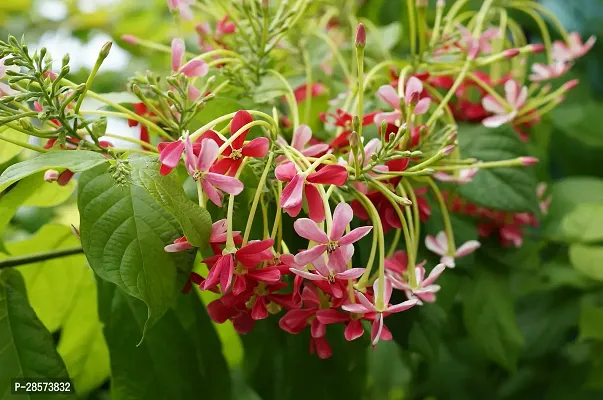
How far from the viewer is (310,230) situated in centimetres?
37

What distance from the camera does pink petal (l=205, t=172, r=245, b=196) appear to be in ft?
1.21

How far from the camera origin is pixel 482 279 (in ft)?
2.45

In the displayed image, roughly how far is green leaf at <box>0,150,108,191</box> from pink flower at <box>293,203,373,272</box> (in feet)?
0.47

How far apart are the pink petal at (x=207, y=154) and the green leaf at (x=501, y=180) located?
342mm

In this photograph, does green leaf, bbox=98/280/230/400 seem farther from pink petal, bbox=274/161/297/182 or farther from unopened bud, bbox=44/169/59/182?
pink petal, bbox=274/161/297/182

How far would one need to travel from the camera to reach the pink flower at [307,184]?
370mm

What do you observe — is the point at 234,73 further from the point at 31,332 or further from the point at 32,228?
the point at 32,228

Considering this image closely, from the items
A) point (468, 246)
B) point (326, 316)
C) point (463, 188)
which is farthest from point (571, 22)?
point (326, 316)

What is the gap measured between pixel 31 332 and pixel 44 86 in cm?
22

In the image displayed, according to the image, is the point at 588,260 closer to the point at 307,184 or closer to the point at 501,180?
the point at 501,180

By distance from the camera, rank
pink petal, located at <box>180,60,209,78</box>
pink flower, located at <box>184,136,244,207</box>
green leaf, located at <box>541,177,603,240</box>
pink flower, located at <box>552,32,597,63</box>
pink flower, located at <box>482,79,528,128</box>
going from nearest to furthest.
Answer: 1. pink flower, located at <box>184,136,244,207</box>
2. pink petal, located at <box>180,60,209,78</box>
3. pink flower, located at <box>482,79,528,128</box>
4. pink flower, located at <box>552,32,597,63</box>
5. green leaf, located at <box>541,177,603,240</box>

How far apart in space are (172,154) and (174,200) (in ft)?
0.10

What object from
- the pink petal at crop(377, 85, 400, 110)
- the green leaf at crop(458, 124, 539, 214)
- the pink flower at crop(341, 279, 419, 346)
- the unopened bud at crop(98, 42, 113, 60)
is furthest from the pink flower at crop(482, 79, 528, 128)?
the unopened bud at crop(98, 42, 113, 60)

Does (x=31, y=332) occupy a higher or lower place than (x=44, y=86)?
lower
